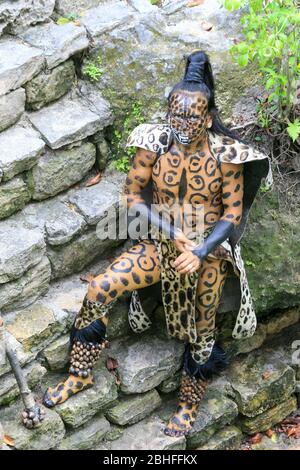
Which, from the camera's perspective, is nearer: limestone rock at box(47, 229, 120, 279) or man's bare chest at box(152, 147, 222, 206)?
man's bare chest at box(152, 147, 222, 206)

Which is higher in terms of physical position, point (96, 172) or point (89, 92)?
point (89, 92)

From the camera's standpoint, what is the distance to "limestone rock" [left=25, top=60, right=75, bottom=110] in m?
5.49

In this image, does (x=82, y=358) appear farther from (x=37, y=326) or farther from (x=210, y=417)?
(x=210, y=417)

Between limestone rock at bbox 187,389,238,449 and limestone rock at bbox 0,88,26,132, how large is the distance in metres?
2.29

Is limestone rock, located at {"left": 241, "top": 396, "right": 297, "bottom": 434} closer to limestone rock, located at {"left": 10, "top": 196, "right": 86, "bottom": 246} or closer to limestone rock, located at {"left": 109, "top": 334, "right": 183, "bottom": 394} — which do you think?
limestone rock, located at {"left": 109, "top": 334, "right": 183, "bottom": 394}

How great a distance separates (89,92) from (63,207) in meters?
0.85

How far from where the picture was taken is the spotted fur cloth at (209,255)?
4930mm

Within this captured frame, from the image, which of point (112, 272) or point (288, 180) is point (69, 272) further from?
point (288, 180)

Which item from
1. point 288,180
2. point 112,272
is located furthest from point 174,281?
point 288,180

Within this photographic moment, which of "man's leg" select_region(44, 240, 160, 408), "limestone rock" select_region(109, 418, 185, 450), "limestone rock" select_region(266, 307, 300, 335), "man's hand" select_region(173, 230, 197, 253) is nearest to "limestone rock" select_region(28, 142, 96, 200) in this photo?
"man's leg" select_region(44, 240, 160, 408)

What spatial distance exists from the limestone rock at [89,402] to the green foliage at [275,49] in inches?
77.2

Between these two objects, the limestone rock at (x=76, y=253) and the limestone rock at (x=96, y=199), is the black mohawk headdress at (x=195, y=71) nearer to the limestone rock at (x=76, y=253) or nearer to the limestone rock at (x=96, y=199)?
the limestone rock at (x=96, y=199)

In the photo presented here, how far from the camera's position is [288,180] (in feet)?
19.0

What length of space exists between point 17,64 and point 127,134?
93 cm
